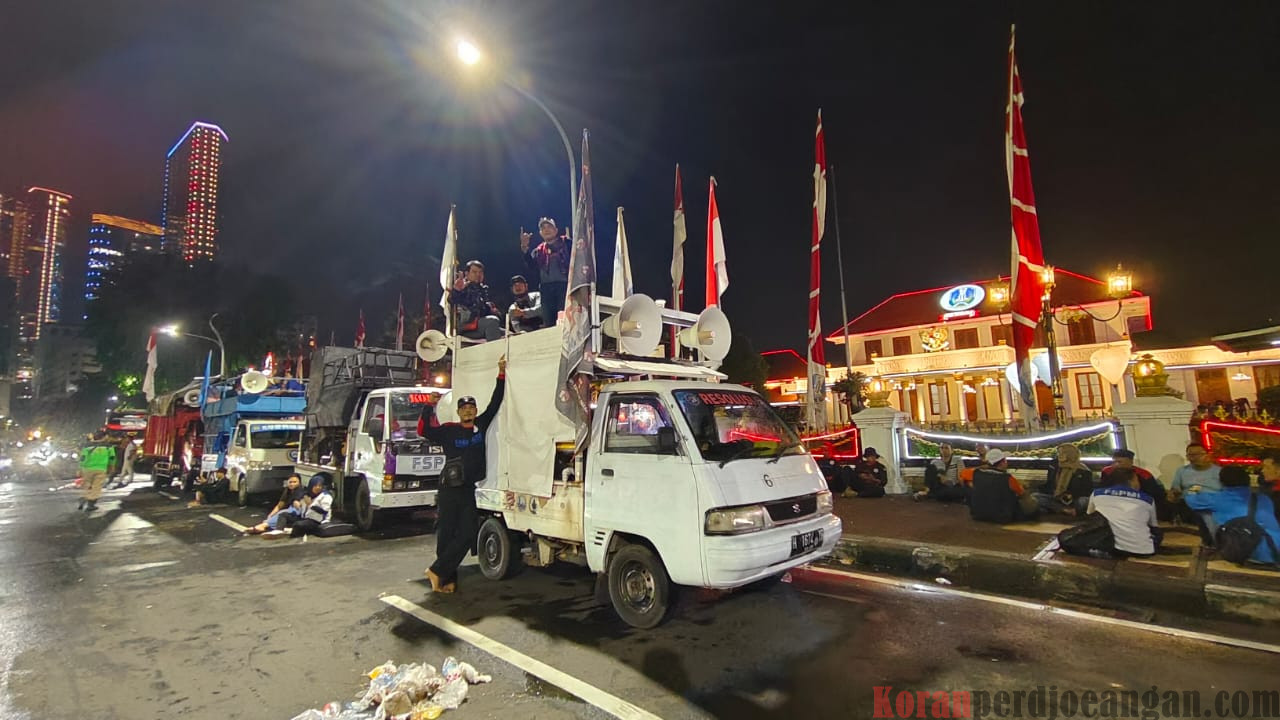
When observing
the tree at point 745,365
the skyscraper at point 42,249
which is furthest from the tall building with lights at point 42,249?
the tree at point 745,365

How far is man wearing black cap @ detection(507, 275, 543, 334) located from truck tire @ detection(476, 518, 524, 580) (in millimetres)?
2270

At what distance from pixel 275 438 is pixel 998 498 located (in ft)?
52.4

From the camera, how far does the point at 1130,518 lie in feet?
18.9

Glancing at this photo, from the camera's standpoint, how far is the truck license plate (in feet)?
14.5

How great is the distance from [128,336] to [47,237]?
164568 millimetres

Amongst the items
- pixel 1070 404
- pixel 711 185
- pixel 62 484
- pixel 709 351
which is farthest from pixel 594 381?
pixel 1070 404

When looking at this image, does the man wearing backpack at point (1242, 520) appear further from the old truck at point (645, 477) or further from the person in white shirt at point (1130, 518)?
the old truck at point (645, 477)

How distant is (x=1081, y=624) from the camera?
4430 millimetres

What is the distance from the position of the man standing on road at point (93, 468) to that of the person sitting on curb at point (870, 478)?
1767cm

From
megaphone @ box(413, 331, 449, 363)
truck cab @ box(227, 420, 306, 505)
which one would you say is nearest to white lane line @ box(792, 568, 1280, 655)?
megaphone @ box(413, 331, 449, 363)

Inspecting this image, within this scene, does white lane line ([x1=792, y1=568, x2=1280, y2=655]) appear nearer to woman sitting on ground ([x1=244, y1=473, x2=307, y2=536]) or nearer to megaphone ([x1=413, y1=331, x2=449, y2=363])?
megaphone ([x1=413, y1=331, x2=449, y2=363])

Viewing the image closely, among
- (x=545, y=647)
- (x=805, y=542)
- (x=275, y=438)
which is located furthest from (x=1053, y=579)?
(x=275, y=438)

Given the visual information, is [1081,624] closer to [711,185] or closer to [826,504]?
[826,504]

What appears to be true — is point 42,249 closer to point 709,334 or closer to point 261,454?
point 261,454
